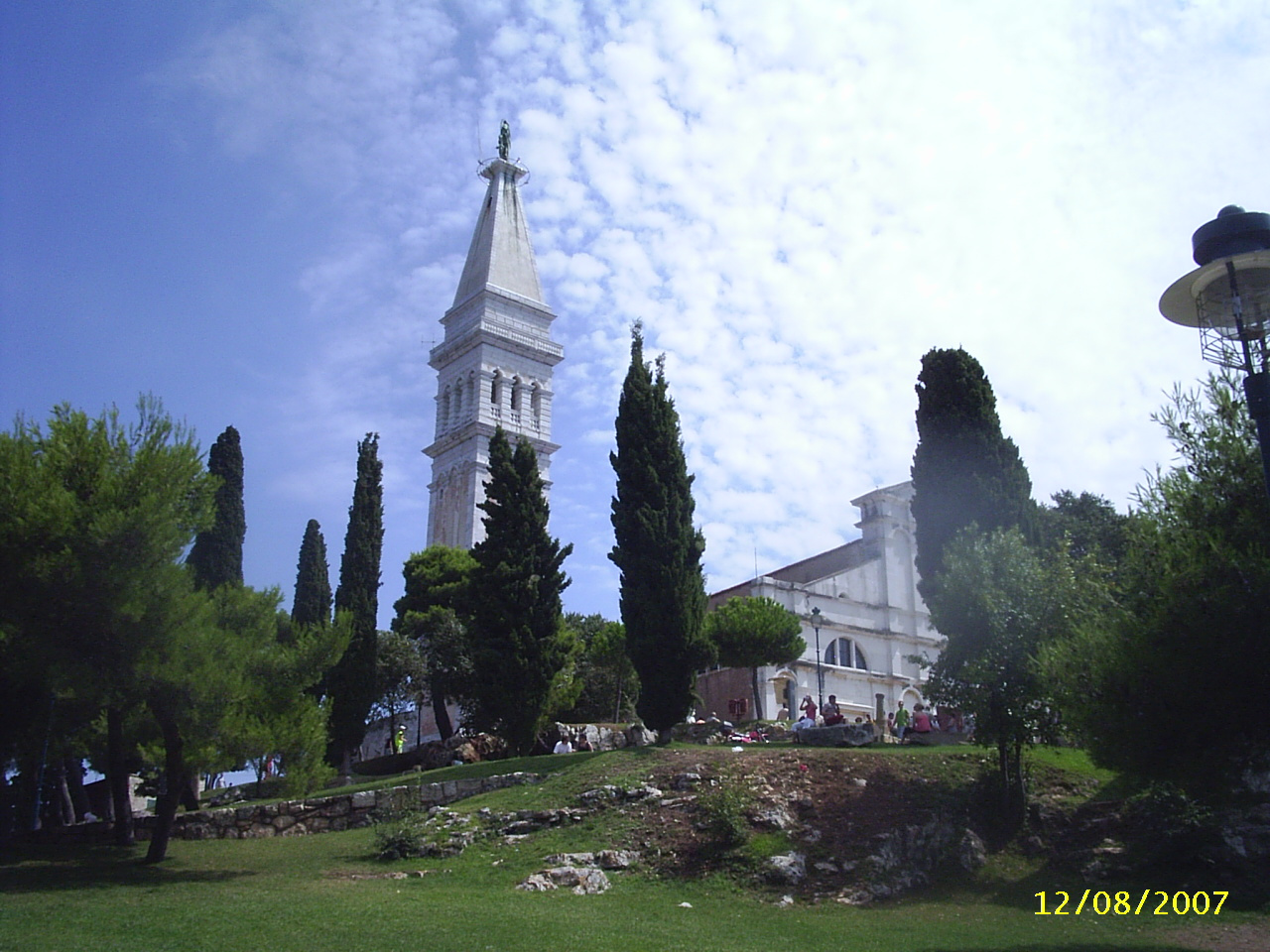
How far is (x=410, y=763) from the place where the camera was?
33.8m

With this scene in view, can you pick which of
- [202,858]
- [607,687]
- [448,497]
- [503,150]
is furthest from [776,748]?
[503,150]

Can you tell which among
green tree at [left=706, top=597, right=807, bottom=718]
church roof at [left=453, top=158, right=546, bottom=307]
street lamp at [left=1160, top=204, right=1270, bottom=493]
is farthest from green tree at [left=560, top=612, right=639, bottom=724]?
church roof at [left=453, top=158, right=546, bottom=307]

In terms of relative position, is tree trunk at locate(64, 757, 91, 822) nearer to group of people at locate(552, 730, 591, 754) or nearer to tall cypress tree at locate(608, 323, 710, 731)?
group of people at locate(552, 730, 591, 754)

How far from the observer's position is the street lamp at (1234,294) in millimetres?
→ 10000

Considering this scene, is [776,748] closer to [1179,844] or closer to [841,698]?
[1179,844]

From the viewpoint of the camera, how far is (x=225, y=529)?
31594 mm

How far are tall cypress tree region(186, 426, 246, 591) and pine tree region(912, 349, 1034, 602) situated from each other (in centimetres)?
1965

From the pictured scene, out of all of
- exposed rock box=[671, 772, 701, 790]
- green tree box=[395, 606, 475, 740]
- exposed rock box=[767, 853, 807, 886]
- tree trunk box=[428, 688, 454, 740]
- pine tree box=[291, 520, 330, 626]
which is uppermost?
pine tree box=[291, 520, 330, 626]

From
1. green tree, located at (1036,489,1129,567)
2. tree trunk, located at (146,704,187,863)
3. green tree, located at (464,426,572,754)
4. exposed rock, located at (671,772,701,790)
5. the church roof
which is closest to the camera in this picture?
tree trunk, located at (146,704,187,863)

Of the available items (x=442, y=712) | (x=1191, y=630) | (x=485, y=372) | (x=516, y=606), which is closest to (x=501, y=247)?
(x=485, y=372)

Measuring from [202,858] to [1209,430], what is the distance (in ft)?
57.4

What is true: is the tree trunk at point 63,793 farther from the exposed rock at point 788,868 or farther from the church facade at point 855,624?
the church facade at point 855,624

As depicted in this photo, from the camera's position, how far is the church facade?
48.8m

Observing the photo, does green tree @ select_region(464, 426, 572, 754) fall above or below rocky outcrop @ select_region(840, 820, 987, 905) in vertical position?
above
